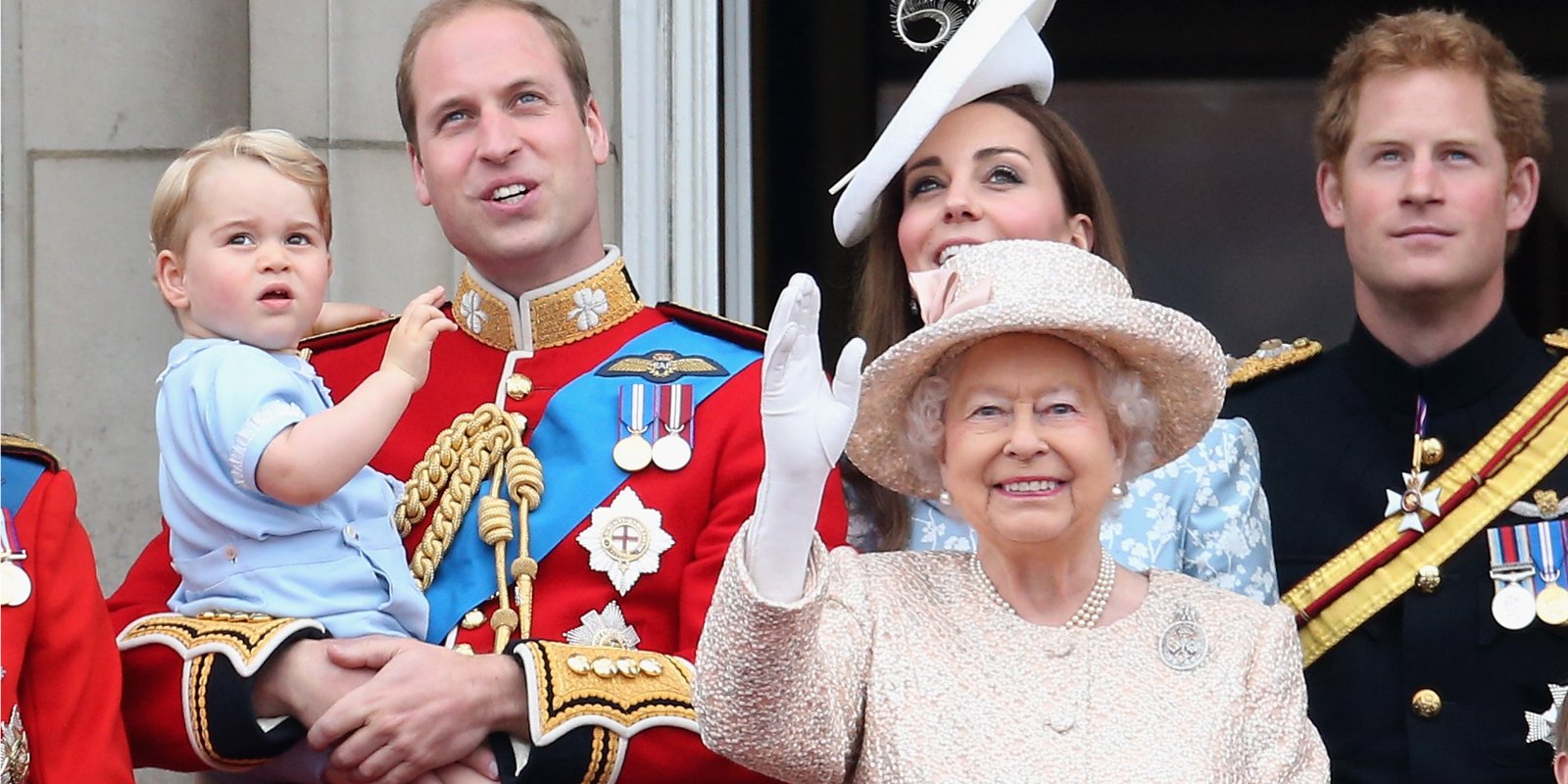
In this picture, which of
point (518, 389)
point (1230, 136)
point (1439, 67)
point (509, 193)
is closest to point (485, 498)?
point (518, 389)

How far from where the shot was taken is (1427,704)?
3910 millimetres

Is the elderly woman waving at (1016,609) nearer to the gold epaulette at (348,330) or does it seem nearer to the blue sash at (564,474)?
the blue sash at (564,474)

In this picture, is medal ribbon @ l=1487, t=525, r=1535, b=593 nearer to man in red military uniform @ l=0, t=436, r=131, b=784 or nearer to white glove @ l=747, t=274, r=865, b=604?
white glove @ l=747, t=274, r=865, b=604

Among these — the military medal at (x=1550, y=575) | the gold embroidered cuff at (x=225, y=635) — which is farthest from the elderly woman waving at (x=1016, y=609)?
the military medal at (x=1550, y=575)

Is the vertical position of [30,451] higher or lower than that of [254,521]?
higher

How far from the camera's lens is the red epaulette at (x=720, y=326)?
3.95 m

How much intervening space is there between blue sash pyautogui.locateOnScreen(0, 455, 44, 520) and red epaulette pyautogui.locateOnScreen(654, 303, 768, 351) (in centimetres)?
91

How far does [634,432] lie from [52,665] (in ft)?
2.68

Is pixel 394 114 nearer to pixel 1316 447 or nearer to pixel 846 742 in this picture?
pixel 1316 447

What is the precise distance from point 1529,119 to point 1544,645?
802 millimetres

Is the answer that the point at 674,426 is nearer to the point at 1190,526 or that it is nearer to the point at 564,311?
the point at 564,311

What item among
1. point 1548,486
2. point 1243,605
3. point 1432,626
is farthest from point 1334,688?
point 1243,605

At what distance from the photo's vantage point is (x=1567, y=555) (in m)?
3.95

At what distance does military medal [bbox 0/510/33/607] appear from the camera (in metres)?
3.49
